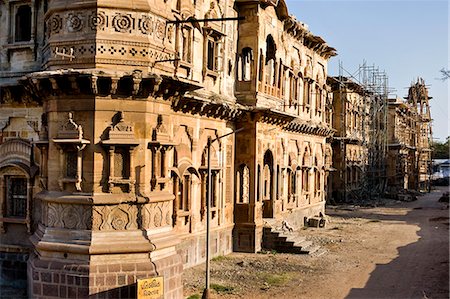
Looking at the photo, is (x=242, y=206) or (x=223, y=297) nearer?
(x=223, y=297)

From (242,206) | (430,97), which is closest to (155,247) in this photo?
(242,206)

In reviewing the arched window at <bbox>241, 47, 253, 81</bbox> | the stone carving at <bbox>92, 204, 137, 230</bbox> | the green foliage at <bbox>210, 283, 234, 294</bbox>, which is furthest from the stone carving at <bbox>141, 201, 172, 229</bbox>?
the arched window at <bbox>241, 47, 253, 81</bbox>

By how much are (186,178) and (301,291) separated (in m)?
5.41

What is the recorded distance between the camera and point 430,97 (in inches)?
3105

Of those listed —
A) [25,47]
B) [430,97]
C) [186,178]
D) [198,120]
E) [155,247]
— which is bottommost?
[155,247]

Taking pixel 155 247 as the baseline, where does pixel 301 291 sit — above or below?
below

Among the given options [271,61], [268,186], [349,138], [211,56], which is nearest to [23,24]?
[211,56]

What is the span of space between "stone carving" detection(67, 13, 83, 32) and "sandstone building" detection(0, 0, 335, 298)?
37 millimetres

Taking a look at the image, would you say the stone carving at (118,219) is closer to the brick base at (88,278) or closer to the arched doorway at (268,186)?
the brick base at (88,278)

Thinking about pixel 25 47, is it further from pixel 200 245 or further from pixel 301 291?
pixel 301 291

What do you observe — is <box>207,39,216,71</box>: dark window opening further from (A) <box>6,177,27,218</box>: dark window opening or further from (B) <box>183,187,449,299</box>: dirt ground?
(A) <box>6,177,27,218</box>: dark window opening

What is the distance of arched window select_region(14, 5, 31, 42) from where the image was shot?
1669 cm

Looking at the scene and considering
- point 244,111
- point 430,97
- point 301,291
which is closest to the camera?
point 301,291

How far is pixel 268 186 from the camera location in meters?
25.5
